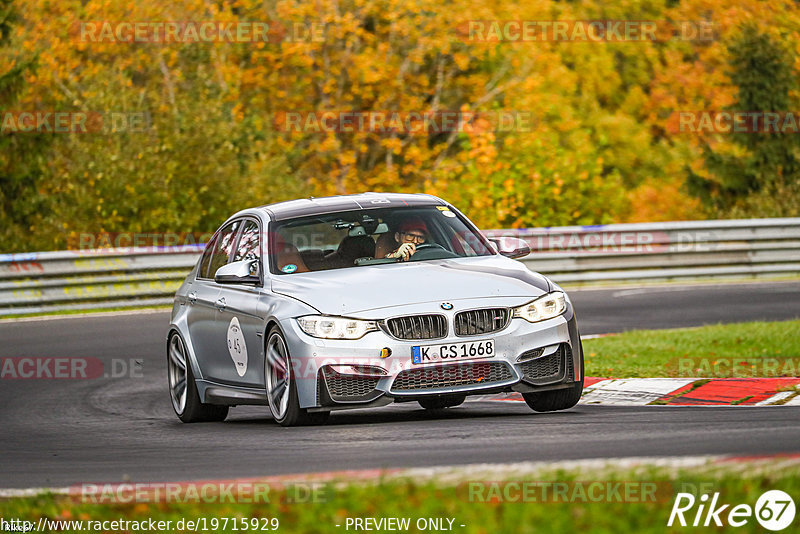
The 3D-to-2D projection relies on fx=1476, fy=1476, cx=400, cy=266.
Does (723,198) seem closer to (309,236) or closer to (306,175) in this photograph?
(306,175)

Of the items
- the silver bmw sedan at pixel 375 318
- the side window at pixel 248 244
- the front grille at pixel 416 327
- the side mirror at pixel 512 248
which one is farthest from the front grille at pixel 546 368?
the side window at pixel 248 244

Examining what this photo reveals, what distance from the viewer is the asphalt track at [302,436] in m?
7.76

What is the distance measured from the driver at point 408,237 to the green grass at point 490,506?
13.9ft

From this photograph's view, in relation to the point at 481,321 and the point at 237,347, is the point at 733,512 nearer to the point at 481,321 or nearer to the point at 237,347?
the point at 481,321

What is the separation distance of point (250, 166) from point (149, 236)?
12.0ft

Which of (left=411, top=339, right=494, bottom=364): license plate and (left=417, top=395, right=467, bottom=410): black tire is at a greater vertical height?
(left=411, top=339, right=494, bottom=364): license plate

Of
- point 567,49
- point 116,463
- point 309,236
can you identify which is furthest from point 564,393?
point 567,49

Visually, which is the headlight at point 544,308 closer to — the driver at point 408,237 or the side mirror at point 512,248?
the side mirror at point 512,248

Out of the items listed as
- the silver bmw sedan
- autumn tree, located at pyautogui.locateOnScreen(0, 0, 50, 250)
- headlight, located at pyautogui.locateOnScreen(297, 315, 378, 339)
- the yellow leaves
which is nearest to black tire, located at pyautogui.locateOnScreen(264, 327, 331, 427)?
the silver bmw sedan

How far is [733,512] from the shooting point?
18.5ft

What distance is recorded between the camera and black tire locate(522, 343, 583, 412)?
10.2m

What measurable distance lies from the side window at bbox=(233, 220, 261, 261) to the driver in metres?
1.08

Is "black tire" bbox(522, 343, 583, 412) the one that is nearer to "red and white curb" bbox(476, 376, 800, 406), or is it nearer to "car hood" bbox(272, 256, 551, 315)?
"car hood" bbox(272, 256, 551, 315)

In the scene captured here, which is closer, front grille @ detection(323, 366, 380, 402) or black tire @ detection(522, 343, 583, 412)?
front grille @ detection(323, 366, 380, 402)
